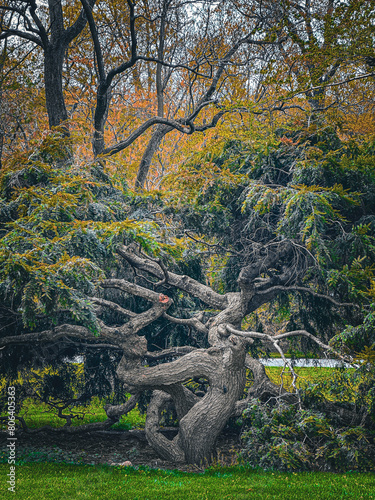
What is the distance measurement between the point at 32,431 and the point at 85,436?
4.03 ft

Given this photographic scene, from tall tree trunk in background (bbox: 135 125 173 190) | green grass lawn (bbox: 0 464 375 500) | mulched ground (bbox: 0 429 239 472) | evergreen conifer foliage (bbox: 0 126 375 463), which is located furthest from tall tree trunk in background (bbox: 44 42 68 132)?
green grass lawn (bbox: 0 464 375 500)

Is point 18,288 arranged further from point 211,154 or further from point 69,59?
point 69,59

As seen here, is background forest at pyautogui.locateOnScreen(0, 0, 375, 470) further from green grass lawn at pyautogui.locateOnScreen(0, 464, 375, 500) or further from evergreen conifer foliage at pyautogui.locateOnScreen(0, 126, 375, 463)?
green grass lawn at pyautogui.locateOnScreen(0, 464, 375, 500)

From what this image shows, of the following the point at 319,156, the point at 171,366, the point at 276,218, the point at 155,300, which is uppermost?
the point at 319,156

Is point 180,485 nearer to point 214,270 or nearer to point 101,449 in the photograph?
point 101,449

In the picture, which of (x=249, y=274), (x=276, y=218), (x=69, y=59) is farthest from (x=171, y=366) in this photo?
(x=69, y=59)

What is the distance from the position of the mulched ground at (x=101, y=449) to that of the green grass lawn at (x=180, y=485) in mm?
1116

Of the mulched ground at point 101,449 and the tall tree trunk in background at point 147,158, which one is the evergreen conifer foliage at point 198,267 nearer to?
the mulched ground at point 101,449

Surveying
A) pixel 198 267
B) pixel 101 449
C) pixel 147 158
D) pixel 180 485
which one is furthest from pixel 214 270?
pixel 180 485

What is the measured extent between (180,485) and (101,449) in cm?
382

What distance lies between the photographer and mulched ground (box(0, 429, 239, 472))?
8.20 metres

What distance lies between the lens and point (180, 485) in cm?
592

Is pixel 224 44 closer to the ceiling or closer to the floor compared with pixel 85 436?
closer to the ceiling

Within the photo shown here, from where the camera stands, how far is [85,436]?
33.8ft
